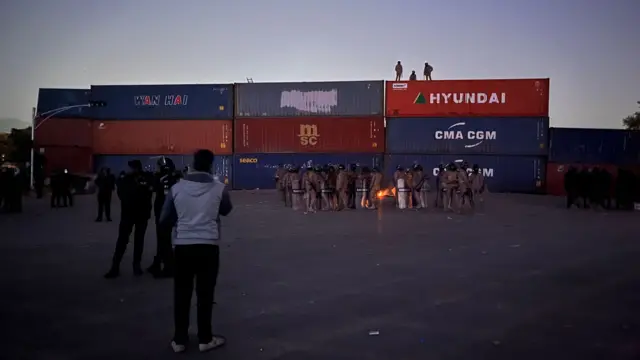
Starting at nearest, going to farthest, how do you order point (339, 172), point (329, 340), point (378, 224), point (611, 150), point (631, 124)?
point (329, 340) → point (378, 224) → point (339, 172) → point (611, 150) → point (631, 124)

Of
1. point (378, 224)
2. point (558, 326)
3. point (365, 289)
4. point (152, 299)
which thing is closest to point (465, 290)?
point (365, 289)

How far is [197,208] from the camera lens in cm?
494

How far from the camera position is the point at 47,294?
709 centimetres

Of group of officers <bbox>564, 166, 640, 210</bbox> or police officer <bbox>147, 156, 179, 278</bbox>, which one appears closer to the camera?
police officer <bbox>147, 156, 179, 278</bbox>

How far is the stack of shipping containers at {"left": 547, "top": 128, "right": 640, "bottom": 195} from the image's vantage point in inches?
1168

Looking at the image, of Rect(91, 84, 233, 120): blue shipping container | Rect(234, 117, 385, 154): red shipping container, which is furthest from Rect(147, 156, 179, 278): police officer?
Rect(91, 84, 233, 120): blue shipping container

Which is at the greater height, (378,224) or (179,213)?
(179,213)

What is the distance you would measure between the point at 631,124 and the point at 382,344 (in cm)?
5748

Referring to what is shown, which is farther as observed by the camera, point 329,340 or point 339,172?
point 339,172

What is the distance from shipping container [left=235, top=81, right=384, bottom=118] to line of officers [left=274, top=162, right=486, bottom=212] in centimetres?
994

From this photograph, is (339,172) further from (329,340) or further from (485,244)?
(329,340)

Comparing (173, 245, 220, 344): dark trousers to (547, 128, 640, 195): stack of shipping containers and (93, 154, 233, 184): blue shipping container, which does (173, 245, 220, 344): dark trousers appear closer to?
(93, 154, 233, 184): blue shipping container

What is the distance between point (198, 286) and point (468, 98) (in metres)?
27.4

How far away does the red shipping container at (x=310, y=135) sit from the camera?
3058 centimetres
